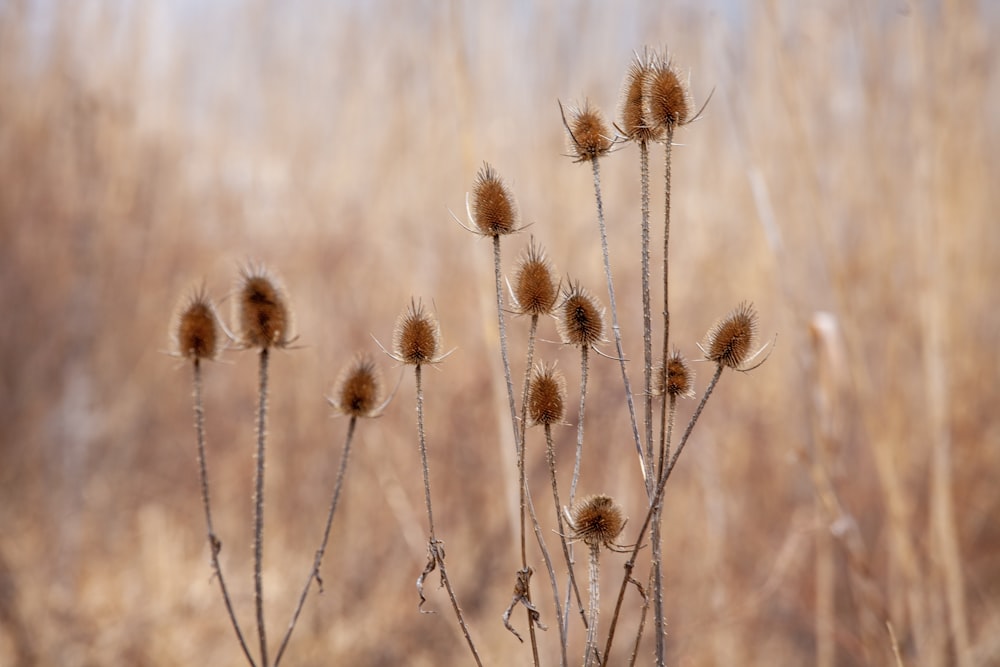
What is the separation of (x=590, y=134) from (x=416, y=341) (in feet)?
0.68

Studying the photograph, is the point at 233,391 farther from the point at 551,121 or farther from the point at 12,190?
the point at 551,121

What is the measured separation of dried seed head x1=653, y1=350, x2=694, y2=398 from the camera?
626mm

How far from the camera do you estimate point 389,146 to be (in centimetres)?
297

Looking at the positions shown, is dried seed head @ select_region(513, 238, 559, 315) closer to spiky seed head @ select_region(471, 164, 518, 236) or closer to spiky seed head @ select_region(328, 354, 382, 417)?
spiky seed head @ select_region(471, 164, 518, 236)

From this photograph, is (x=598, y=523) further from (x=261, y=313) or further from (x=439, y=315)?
(x=439, y=315)

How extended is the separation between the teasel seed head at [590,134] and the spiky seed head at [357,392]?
0.80 ft

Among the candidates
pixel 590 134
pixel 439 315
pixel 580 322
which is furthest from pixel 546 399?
pixel 439 315

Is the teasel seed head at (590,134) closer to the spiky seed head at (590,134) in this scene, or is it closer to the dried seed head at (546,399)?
the spiky seed head at (590,134)

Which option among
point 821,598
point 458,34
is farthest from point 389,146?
point 821,598

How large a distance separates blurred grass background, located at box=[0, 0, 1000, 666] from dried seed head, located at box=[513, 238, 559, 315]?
59.4 inches

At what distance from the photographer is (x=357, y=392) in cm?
66

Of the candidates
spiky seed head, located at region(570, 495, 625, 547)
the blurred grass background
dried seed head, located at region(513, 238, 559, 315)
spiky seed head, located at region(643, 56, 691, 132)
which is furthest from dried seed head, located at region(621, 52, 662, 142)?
the blurred grass background

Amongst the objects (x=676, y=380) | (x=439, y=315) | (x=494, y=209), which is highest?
(x=439, y=315)

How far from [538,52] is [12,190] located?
1.70m
